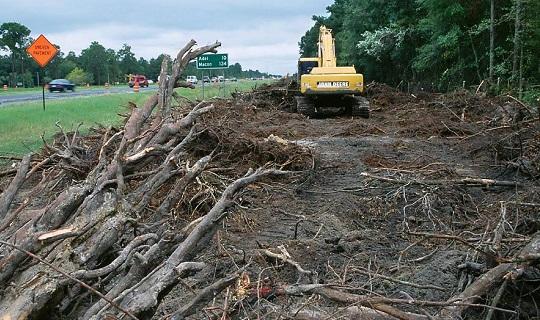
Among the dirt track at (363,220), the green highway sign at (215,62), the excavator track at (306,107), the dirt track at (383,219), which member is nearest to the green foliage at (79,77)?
the green highway sign at (215,62)

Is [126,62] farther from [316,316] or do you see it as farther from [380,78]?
[316,316]

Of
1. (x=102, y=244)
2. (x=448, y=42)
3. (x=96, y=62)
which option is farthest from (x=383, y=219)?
(x=96, y=62)

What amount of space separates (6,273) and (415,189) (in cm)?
524

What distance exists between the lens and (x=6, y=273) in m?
3.26

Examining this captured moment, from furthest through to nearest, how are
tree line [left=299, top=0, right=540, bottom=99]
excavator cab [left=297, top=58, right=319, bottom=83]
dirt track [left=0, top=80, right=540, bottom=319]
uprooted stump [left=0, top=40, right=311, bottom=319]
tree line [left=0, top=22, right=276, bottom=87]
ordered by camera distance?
tree line [left=0, top=22, right=276, bottom=87]
excavator cab [left=297, top=58, right=319, bottom=83]
tree line [left=299, top=0, right=540, bottom=99]
dirt track [left=0, top=80, right=540, bottom=319]
uprooted stump [left=0, top=40, right=311, bottom=319]

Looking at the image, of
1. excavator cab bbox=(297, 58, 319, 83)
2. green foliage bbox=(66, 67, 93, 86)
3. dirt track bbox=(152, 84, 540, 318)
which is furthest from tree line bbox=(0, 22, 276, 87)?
dirt track bbox=(152, 84, 540, 318)

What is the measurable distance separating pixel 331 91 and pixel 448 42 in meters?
9.47

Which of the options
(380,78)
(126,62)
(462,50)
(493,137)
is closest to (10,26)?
(126,62)

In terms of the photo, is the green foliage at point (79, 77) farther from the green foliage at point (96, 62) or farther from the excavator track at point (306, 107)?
the excavator track at point (306, 107)

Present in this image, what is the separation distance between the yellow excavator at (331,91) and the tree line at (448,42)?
444 centimetres

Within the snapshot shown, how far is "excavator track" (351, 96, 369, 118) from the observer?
17125mm

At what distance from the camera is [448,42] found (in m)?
24.2

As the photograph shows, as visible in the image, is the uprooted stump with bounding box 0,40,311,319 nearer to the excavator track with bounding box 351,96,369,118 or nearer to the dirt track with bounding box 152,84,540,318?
the dirt track with bounding box 152,84,540,318

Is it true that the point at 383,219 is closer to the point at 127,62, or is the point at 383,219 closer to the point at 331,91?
the point at 331,91
